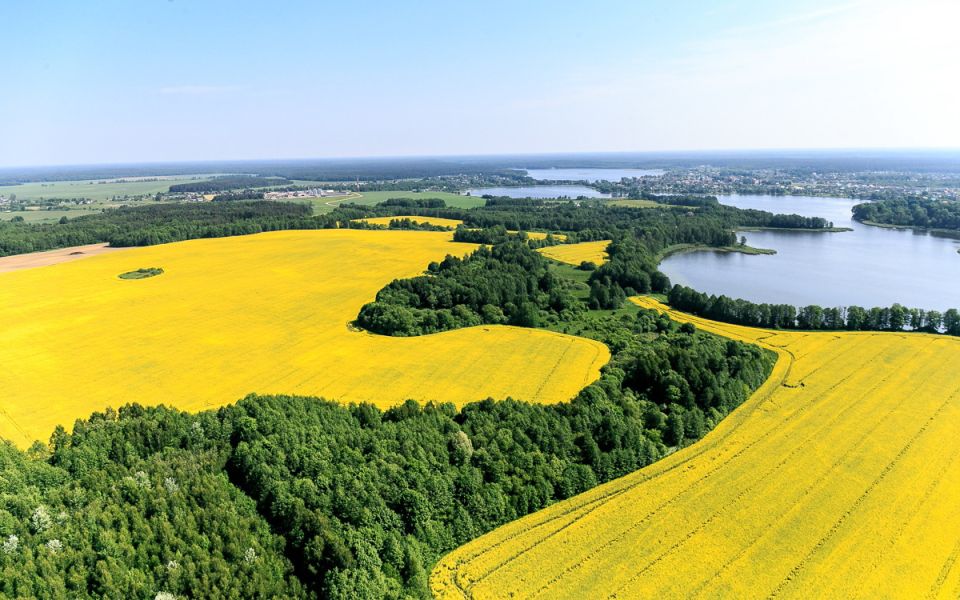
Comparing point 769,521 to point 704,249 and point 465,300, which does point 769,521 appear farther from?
point 704,249

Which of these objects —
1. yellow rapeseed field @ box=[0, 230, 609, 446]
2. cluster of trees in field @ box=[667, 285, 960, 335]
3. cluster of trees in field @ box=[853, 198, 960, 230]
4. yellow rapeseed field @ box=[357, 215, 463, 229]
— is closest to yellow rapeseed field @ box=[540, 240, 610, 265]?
yellow rapeseed field @ box=[0, 230, 609, 446]

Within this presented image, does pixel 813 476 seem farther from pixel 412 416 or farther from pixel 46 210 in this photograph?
pixel 46 210

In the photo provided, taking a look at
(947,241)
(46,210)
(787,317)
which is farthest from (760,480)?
(46,210)

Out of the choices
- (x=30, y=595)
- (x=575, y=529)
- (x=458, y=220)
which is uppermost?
(x=458, y=220)

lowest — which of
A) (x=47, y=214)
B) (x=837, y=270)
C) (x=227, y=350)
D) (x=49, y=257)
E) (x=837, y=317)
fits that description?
(x=227, y=350)

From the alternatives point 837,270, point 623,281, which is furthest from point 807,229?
→ point 623,281

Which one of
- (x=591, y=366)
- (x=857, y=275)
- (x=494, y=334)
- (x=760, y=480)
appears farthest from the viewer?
(x=857, y=275)

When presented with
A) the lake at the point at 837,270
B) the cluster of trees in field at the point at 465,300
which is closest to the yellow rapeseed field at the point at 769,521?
the cluster of trees in field at the point at 465,300
